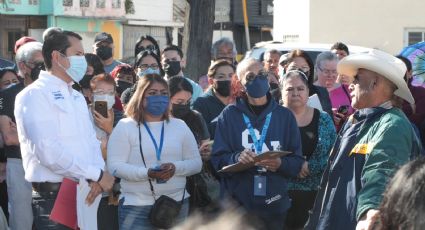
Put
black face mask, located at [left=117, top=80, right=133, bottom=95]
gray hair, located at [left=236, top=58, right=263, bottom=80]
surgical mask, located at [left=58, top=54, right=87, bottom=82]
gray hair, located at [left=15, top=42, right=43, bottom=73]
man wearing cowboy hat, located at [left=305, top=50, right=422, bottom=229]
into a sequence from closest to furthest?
man wearing cowboy hat, located at [left=305, top=50, right=422, bottom=229], surgical mask, located at [left=58, top=54, right=87, bottom=82], gray hair, located at [left=236, top=58, right=263, bottom=80], gray hair, located at [left=15, top=42, right=43, bottom=73], black face mask, located at [left=117, top=80, right=133, bottom=95]

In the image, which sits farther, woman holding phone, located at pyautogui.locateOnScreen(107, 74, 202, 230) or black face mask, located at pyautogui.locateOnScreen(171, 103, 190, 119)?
black face mask, located at pyautogui.locateOnScreen(171, 103, 190, 119)

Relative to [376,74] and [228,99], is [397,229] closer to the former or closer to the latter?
[376,74]

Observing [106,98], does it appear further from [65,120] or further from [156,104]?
[65,120]

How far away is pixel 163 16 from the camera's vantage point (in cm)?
3441

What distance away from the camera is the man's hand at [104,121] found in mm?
6508

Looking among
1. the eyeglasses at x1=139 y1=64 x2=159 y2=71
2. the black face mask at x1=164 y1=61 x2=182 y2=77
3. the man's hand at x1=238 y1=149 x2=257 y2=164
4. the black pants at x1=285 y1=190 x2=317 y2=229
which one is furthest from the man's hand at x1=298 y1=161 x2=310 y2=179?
the black face mask at x1=164 y1=61 x2=182 y2=77

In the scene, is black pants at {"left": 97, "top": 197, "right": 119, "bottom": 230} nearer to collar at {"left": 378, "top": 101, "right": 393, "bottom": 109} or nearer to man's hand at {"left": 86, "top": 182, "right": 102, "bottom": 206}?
man's hand at {"left": 86, "top": 182, "right": 102, "bottom": 206}

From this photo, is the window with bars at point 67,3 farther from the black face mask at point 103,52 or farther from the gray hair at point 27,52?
the gray hair at point 27,52

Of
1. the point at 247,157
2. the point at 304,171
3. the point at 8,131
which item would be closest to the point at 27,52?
the point at 8,131

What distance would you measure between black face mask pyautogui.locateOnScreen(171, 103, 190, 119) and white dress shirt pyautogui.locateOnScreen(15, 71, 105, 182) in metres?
1.39

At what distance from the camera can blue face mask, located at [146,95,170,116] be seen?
6066 millimetres

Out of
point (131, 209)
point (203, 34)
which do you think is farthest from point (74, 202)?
point (203, 34)

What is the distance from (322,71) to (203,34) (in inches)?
186

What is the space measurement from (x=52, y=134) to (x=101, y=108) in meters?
1.33
